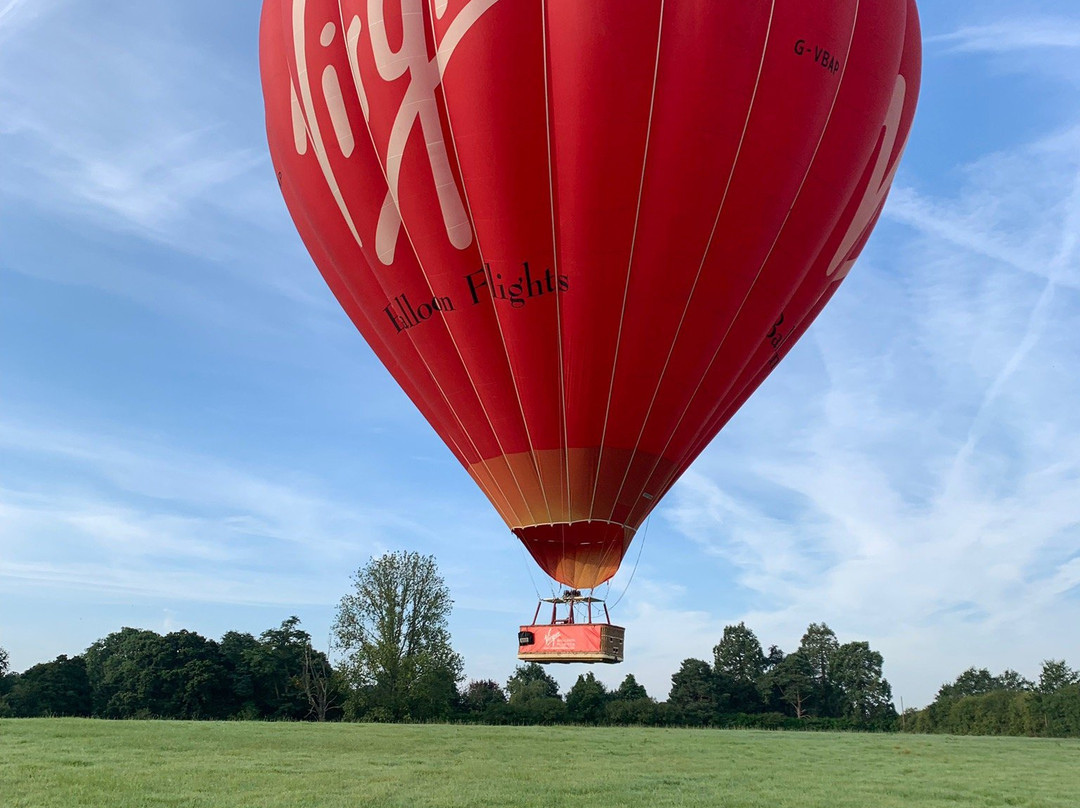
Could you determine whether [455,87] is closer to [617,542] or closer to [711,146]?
[711,146]

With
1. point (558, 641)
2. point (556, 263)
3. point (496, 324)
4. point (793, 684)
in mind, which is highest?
point (793, 684)

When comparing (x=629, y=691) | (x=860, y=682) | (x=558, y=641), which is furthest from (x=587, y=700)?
(x=558, y=641)

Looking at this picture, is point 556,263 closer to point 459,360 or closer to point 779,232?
point 459,360

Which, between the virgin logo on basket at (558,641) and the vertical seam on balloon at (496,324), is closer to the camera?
the vertical seam on balloon at (496,324)

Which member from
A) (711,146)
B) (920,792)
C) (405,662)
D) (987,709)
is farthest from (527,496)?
(987,709)

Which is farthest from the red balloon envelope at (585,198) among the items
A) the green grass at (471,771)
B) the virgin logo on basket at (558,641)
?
the green grass at (471,771)

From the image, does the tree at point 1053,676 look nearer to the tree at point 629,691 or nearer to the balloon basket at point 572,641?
the tree at point 629,691
